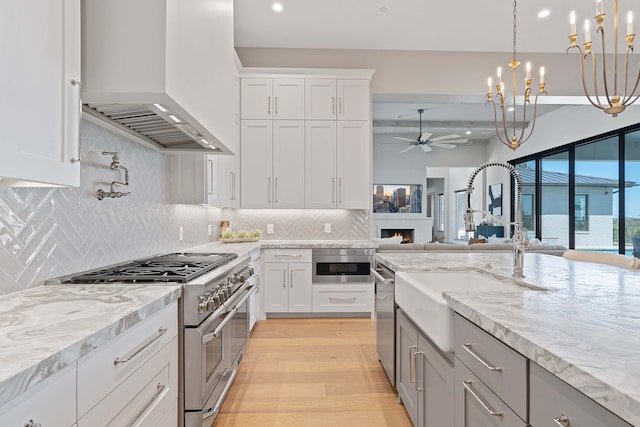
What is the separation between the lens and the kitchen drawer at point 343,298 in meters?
4.20

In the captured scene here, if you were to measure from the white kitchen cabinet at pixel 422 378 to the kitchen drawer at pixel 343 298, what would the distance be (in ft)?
6.21

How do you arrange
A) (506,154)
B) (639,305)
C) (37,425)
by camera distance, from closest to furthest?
(37,425)
(639,305)
(506,154)

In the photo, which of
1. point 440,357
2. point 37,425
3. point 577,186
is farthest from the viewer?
point 577,186

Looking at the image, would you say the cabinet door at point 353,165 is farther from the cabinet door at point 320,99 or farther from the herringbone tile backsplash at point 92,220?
the herringbone tile backsplash at point 92,220

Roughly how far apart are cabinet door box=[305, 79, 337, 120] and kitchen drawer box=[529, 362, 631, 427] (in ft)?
13.1

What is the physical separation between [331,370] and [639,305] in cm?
217

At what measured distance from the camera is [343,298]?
166 inches

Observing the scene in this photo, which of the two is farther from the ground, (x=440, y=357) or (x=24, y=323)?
(x=24, y=323)

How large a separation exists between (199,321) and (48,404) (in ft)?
2.86

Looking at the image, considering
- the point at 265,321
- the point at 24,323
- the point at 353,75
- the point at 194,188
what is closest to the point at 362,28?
the point at 353,75

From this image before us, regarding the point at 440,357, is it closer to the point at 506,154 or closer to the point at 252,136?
the point at 252,136

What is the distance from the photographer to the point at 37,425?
2.52ft

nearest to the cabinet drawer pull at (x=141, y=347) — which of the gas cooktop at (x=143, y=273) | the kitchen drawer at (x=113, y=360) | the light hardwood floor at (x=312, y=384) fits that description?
the kitchen drawer at (x=113, y=360)

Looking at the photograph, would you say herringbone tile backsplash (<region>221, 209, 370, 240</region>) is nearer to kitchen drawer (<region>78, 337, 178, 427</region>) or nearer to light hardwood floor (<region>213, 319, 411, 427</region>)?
light hardwood floor (<region>213, 319, 411, 427</region>)
